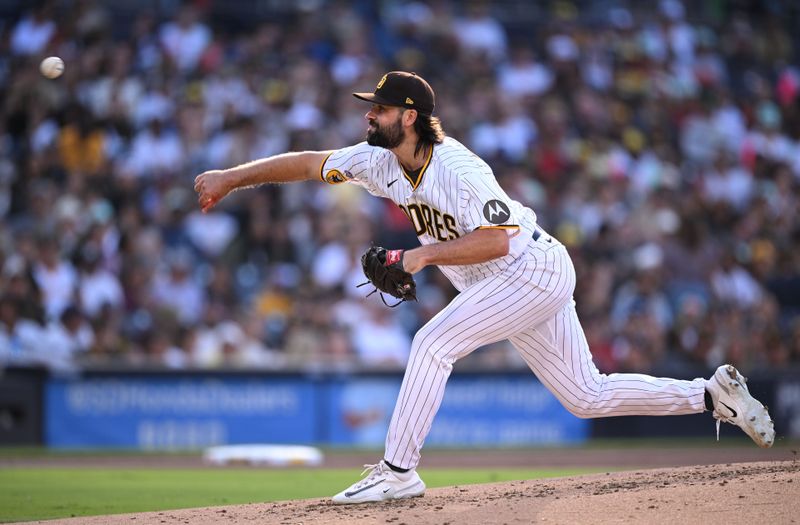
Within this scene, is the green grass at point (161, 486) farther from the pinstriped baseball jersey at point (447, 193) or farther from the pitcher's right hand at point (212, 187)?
the pinstriped baseball jersey at point (447, 193)

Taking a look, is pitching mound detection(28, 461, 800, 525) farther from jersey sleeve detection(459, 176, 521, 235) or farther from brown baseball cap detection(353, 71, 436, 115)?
brown baseball cap detection(353, 71, 436, 115)

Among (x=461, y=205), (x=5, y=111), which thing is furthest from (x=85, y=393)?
(x=461, y=205)

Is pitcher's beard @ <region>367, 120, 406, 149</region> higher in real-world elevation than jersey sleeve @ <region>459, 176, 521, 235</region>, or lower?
higher

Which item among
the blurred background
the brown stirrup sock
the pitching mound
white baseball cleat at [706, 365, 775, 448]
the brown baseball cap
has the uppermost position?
the blurred background

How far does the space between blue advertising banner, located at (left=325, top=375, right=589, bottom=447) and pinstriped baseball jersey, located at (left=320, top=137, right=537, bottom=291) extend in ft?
22.8

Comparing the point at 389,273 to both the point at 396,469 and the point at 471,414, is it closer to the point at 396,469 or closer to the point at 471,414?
the point at 396,469

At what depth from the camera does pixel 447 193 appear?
19.1 ft

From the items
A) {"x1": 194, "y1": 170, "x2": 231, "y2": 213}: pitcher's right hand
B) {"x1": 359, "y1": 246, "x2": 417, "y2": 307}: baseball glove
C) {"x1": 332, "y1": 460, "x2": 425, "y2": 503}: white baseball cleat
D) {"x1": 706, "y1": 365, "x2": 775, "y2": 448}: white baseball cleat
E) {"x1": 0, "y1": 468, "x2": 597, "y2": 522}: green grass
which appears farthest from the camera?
{"x1": 0, "y1": 468, "x2": 597, "y2": 522}: green grass

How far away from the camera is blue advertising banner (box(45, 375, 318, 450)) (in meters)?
12.3

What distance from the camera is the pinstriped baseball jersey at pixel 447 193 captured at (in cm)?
575

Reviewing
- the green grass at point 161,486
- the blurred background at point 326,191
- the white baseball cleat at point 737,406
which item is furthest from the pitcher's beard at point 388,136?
the blurred background at point 326,191

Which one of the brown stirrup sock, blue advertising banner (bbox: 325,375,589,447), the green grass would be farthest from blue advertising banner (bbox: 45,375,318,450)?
the brown stirrup sock

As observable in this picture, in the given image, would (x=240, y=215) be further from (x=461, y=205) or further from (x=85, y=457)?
(x=461, y=205)

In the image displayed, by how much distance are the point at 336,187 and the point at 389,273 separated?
350 inches
